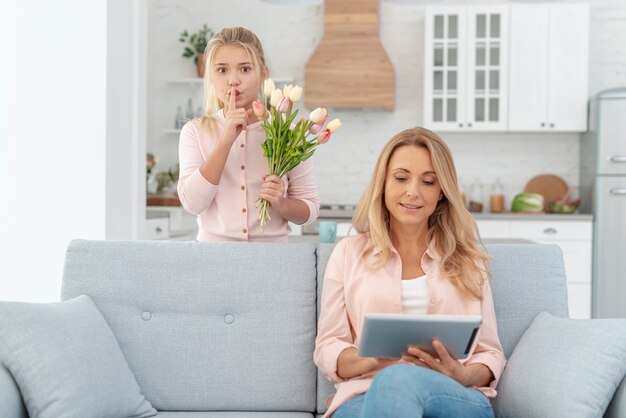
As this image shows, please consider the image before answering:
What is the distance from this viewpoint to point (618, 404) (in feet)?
6.45

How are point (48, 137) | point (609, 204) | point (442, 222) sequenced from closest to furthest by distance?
1. point (442, 222)
2. point (48, 137)
3. point (609, 204)

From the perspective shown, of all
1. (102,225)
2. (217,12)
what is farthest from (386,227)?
(217,12)

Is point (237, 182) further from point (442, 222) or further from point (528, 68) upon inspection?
point (528, 68)

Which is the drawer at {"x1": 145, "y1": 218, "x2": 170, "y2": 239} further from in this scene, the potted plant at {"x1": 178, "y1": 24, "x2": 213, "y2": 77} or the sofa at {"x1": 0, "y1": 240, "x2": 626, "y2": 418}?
the sofa at {"x1": 0, "y1": 240, "x2": 626, "y2": 418}

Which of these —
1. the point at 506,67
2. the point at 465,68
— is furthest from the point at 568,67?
the point at 465,68

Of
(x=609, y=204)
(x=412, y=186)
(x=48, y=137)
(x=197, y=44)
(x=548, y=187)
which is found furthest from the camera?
(x=197, y=44)

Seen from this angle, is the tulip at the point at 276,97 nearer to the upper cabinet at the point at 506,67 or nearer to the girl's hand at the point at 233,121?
the girl's hand at the point at 233,121

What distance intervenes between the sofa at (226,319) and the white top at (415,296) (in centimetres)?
31

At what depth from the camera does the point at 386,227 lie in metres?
2.24

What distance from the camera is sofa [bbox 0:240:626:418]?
2.23 metres

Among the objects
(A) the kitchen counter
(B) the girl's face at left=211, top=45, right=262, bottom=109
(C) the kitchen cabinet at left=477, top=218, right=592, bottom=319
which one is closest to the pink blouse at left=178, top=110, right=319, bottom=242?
(B) the girl's face at left=211, top=45, right=262, bottom=109

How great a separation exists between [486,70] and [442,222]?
3.97 meters

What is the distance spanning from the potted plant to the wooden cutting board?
2790mm

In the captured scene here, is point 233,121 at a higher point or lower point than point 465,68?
lower
